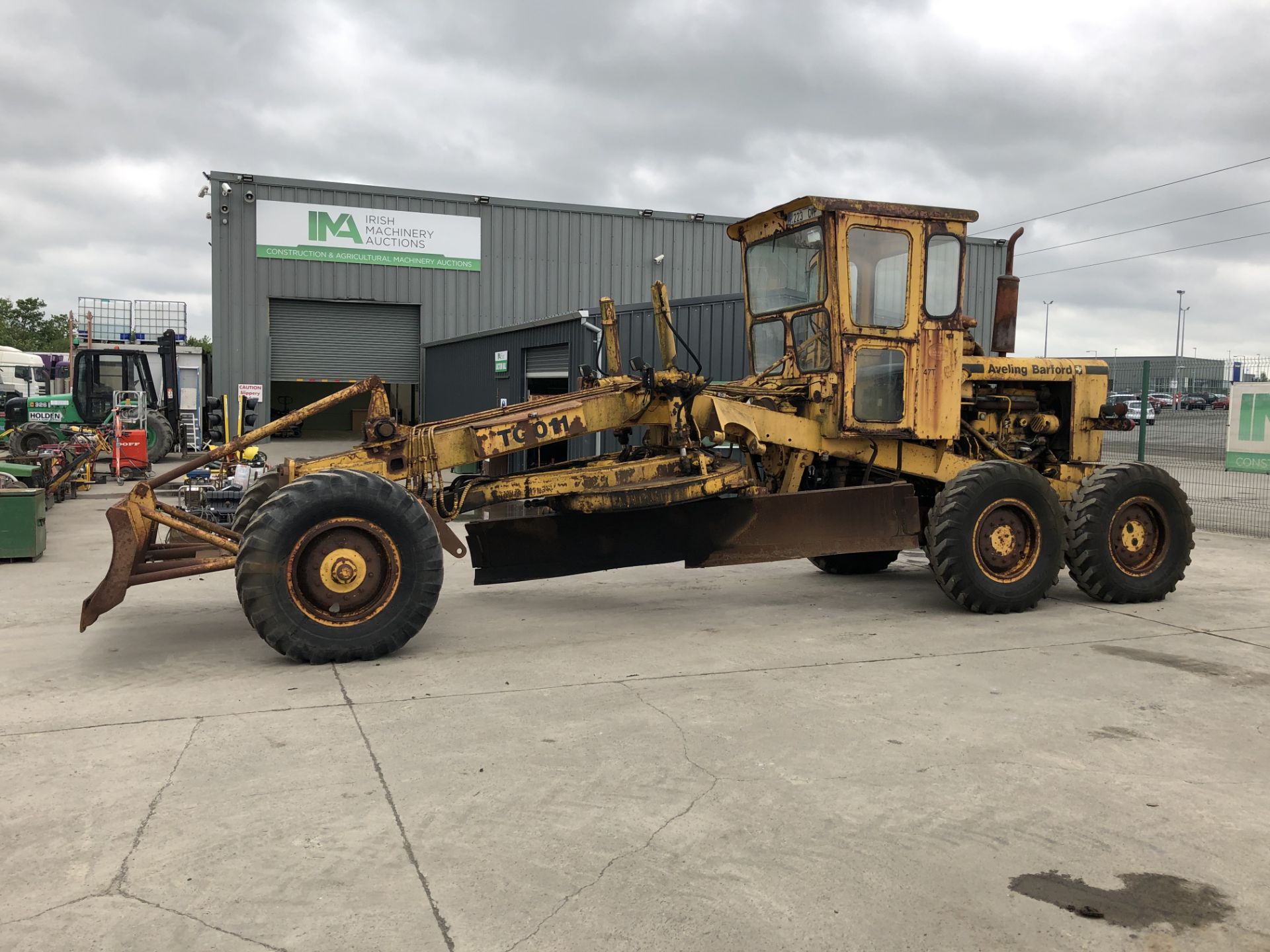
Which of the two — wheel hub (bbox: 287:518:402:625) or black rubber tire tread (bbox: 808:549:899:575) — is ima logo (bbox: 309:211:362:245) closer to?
black rubber tire tread (bbox: 808:549:899:575)

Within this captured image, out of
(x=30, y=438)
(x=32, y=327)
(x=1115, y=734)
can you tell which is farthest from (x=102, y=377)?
(x=32, y=327)

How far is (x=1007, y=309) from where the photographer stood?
28.4 ft

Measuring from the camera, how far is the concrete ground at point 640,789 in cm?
331

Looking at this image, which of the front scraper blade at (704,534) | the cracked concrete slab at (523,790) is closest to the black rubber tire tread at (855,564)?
the front scraper blade at (704,534)

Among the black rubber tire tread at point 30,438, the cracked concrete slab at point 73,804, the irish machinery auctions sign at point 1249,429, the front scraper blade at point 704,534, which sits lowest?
the cracked concrete slab at point 73,804

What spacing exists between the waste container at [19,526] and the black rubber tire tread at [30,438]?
14613 millimetres

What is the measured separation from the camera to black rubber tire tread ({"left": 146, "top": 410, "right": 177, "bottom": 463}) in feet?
82.0

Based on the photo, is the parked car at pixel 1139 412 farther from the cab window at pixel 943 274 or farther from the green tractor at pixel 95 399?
the green tractor at pixel 95 399

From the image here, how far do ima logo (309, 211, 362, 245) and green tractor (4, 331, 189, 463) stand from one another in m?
5.66

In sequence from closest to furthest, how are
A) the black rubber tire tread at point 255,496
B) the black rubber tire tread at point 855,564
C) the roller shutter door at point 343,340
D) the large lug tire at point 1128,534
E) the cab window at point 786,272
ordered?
1. the black rubber tire tread at point 255,496
2. the cab window at point 786,272
3. the large lug tire at point 1128,534
4. the black rubber tire tread at point 855,564
5. the roller shutter door at point 343,340

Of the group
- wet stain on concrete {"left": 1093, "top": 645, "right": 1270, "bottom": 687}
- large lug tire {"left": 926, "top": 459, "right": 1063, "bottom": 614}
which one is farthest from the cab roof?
wet stain on concrete {"left": 1093, "top": 645, "right": 1270, "bottom": 687}

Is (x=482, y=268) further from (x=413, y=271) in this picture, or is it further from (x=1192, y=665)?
(x=1192, y=665)

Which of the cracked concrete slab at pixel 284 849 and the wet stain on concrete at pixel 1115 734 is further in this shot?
the wet stain on concrete at pixel 1115 734

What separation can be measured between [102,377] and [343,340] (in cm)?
722
